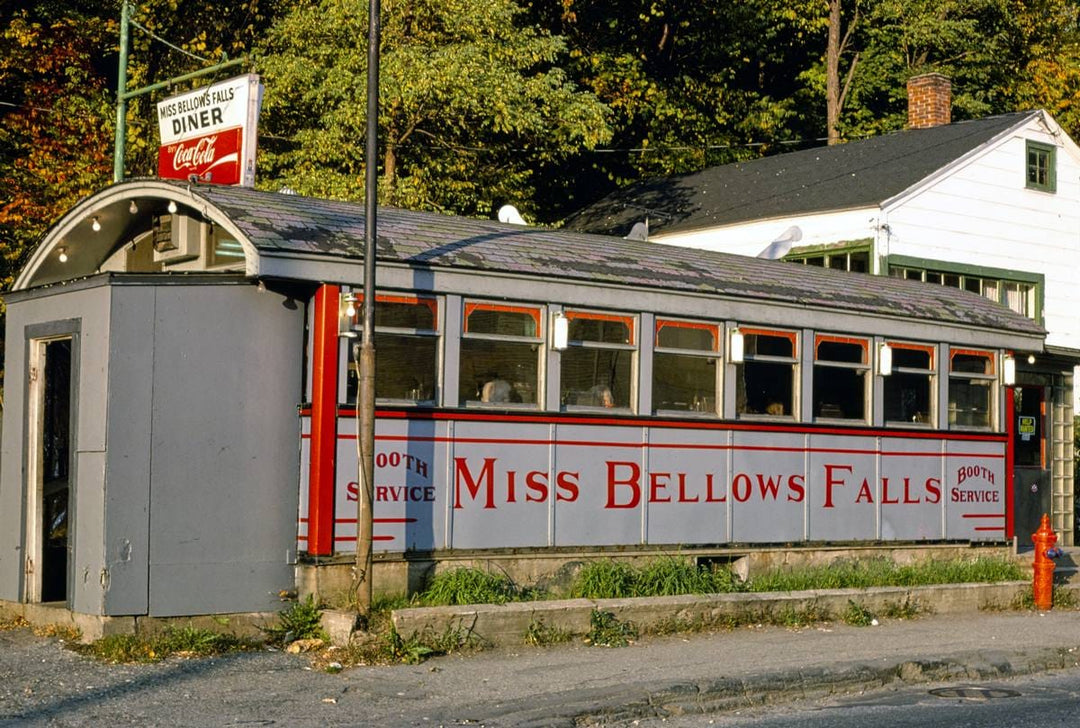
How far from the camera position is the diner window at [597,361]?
14.2 meters

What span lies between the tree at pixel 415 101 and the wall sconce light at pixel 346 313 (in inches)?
517

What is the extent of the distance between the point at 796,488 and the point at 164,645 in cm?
722

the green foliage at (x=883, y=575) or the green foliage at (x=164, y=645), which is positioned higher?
the green foliage at (x=883, y=575)

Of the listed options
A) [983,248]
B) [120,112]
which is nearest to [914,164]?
[983,248]

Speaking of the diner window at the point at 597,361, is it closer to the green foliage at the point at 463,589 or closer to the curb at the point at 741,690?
the green foliage at the point at 463,589

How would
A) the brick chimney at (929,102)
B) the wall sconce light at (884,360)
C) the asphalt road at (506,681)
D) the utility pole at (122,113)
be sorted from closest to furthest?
the asphalt road at (506,681) < the wall sconce light at (884,360) < the utility pole at (122,113) < the brick chimney at (929,102)

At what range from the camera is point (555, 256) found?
48.0ft

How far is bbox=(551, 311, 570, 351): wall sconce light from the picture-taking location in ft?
45.6

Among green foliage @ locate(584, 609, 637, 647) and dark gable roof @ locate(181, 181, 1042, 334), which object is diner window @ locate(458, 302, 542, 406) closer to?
dark gable roof @ locate(181, 181, 1042, 334)

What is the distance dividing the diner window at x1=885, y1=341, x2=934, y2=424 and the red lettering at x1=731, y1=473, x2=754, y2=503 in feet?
7.74

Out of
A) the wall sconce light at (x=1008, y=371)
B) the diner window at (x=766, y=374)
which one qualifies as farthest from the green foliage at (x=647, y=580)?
the wall sconce light at (x=1008, y=371)

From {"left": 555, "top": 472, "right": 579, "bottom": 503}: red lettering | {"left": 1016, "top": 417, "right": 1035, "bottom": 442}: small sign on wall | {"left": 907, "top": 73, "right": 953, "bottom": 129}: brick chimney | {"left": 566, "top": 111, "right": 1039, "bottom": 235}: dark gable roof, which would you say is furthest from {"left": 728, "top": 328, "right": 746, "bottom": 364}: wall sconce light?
{"left": 907, "top": 73, "right": 953, "bottom": 129}: brick chimney

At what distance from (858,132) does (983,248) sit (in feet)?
52.5

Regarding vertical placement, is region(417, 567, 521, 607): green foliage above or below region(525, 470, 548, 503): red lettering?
below
